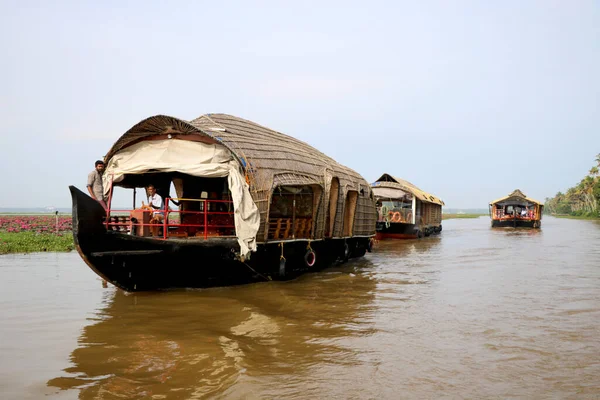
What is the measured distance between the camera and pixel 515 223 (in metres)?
32.3

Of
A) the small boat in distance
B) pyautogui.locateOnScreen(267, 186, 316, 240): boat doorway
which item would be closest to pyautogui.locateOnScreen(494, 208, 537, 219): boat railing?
the small boat in distance

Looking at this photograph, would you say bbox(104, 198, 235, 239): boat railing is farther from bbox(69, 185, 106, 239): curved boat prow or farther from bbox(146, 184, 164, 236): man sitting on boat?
bbox(69, 185, 106, 239): curved boat prow

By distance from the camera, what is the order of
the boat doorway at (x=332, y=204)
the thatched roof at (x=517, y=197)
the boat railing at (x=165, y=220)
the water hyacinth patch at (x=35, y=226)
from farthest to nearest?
1. the thatched roof at (x=517, y=197)
2. the water hyacinth patch at (x=35, y=226)
3. the boat doorway at (x=332, y=204)
4. the boat railing at (x=165, y=220)

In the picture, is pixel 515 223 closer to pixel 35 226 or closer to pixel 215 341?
pixel 35 226

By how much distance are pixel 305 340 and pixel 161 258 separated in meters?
2.81

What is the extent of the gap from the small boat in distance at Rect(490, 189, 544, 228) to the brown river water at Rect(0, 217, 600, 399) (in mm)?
24341

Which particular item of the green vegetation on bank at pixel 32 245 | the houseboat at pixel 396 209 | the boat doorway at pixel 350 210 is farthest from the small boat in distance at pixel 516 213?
the green vegetation on bank at pixel 32 245

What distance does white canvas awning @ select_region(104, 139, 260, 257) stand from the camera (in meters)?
7.29

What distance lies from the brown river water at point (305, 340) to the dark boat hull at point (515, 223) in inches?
964

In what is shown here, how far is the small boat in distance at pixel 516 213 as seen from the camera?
31.9 meters

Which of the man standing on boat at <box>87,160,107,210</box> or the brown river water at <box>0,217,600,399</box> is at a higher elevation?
the man standing on boat at <box>87,160,107,210</box>

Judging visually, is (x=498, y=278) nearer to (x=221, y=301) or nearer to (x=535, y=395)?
(x=221, y=301)

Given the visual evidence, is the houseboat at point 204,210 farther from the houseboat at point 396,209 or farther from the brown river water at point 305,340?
the houseboat at point 396,209

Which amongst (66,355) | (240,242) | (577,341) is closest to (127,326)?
(66,355)
